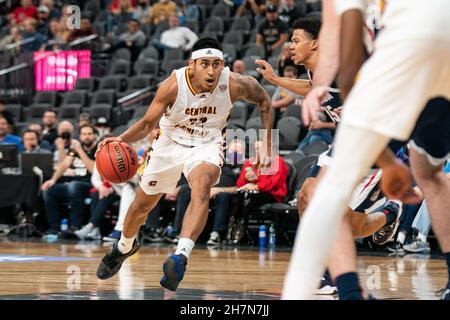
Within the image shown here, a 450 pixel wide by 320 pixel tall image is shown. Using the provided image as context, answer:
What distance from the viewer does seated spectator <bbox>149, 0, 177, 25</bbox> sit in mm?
17375

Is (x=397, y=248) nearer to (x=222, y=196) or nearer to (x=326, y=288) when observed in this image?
(x=222, y=196)

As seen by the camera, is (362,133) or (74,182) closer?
(362,133)

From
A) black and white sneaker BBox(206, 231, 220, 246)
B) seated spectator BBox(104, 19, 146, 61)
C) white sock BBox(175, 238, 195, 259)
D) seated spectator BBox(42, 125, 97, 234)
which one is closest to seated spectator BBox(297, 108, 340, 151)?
black and white sneaker BBox(206, 231, 220, 246)

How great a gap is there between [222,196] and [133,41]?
656 cm

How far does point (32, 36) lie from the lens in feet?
59.8

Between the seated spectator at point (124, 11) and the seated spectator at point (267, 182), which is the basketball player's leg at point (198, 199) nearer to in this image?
the seated spectator at point (267, 182)

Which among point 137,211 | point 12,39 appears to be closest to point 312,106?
point 137,211

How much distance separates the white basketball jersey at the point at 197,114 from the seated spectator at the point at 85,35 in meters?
11.2

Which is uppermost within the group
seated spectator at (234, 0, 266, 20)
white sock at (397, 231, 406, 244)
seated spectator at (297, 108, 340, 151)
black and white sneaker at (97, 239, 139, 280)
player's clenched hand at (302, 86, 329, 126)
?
player's clenched hand at (302, 86, 329, 126)

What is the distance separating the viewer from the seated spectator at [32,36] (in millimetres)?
18047

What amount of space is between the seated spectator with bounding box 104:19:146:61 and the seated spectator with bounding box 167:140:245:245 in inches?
235

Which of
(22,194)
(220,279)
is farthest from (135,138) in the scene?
(22,194)

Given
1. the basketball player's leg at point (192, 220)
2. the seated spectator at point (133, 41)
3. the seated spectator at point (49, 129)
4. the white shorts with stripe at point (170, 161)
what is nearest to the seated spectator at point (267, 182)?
the seated spectator at point (49, 129)

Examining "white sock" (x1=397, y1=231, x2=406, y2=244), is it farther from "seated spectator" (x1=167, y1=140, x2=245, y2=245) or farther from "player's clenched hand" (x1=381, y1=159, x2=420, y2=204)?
"player's clenched hand" (x1=381, y1=159, x2=420, y2=204)
